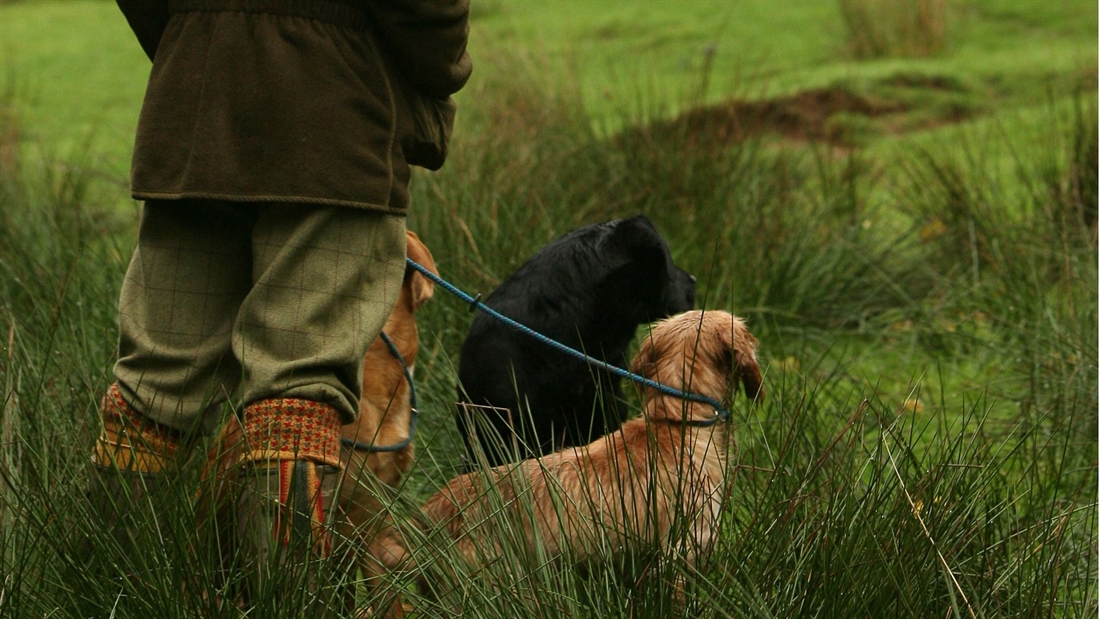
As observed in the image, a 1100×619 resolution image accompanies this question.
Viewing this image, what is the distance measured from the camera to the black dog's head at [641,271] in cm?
320

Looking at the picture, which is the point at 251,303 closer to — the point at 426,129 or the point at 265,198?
the point at 265,198

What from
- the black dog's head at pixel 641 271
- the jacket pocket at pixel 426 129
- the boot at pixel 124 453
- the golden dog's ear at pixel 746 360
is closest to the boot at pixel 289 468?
the boot at pixel 124 453

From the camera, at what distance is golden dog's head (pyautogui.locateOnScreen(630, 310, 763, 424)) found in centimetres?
269

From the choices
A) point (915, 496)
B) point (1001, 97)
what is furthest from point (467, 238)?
point (1001, 97)

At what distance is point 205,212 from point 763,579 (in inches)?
48.1

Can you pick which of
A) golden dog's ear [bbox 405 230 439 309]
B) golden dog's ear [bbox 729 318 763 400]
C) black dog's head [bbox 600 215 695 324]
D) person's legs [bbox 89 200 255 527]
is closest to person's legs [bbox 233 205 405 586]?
person's legs [bbox 89 200 255 527]

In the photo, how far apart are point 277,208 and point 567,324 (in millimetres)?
924

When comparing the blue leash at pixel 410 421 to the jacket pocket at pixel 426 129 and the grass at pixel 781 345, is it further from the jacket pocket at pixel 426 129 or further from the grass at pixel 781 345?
the jacket pocket at pixel 426 129

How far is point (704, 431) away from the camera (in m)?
2.74

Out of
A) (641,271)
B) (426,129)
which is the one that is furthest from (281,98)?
(641,271)

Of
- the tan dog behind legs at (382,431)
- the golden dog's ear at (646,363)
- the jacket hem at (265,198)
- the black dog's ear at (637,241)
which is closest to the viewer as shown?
the jacket hem at (265,198)

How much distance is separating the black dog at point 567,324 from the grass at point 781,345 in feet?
0.60

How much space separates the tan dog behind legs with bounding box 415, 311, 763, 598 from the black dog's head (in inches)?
16.1

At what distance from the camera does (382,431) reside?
9.12ft
